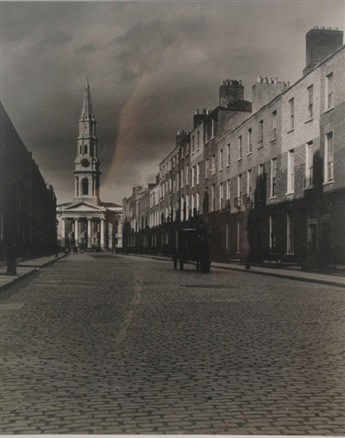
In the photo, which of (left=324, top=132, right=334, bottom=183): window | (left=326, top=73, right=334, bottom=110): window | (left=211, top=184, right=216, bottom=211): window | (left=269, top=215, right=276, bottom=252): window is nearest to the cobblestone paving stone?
(left=324, top=132, right=334, bottom=183): window

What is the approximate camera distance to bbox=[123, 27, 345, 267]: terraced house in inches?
895

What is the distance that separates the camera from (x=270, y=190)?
1233 inches

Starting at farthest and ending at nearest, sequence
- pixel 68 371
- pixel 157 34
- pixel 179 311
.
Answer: pixel 179 311
pixel 157 34
pixel 68 371

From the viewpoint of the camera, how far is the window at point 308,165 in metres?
25.5

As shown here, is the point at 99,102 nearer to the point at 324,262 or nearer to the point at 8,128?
the point at 324,262

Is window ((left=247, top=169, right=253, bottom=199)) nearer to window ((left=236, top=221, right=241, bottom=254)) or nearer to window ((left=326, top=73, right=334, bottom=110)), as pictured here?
window ((left=236, top=221, right=241, bottom=254))

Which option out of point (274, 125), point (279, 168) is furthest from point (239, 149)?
point (279, 168)

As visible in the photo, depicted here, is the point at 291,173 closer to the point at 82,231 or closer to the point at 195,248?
the point at 195,248

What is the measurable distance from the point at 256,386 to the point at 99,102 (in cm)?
438

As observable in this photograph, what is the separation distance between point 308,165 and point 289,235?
3.45 meters

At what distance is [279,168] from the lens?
29969 mm

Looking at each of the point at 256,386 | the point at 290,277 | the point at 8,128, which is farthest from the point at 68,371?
the point at 8,128

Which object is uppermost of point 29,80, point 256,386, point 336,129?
point 336,129

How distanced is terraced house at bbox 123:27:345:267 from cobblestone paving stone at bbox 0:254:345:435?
4.77 metres
